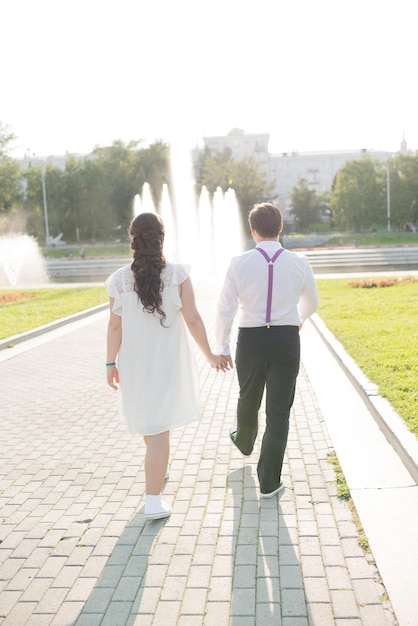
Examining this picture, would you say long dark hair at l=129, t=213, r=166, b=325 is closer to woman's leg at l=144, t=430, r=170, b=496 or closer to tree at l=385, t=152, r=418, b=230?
woman's leg at l=144, t=430, r=170, b=496

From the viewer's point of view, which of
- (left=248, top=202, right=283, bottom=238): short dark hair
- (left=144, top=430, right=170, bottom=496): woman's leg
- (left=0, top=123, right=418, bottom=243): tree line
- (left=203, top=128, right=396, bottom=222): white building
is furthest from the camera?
(left=203, top=128, right=396, bottom=222): white building

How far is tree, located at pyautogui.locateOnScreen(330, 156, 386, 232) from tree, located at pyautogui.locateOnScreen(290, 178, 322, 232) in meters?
12.4

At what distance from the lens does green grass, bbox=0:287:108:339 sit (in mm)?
14344

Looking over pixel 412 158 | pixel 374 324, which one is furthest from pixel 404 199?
pixel 374 324

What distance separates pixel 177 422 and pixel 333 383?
413 cm

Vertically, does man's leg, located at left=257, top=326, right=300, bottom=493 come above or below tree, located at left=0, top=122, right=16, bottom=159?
below

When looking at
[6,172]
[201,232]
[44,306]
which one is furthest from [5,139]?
[44,306]

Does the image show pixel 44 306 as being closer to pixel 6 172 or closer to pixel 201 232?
pixel 201 232

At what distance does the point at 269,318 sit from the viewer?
14.3ft

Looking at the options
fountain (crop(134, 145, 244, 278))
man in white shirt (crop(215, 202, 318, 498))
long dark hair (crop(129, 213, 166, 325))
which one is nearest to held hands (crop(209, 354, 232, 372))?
man in white shirt (crop(215, 202, 318, 498))

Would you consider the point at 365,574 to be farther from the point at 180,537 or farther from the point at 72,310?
the point at 72,310

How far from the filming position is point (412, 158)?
62.7m

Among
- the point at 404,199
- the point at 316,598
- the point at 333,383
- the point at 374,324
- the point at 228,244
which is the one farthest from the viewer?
the point at 404,199

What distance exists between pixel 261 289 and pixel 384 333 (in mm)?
6892
